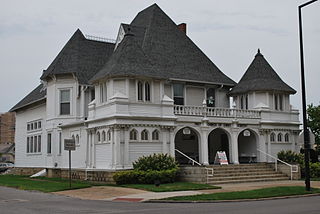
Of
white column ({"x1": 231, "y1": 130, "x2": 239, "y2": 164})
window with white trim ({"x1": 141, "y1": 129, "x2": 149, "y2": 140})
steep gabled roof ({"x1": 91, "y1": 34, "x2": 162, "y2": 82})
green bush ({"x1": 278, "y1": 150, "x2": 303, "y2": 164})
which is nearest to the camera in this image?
steep gabled roof ({"x1": 91, "y1": 34, "x2": 162, "y2": 82})

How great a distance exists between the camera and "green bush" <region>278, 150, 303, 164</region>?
31469 millimetres

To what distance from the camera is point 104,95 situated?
29.2 m

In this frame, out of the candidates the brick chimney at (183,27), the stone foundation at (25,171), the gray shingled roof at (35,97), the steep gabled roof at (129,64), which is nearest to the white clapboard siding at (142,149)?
the steep gabled roof at (129,64)

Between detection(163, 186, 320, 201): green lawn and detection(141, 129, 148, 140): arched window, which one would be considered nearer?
detection(163, 186, 320, 201): green lawn

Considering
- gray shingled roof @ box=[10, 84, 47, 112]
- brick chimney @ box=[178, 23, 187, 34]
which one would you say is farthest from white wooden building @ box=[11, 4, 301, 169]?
brick chimney @ box=[178, 23, 187, 34]

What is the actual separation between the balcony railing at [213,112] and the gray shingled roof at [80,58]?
9.18 metres

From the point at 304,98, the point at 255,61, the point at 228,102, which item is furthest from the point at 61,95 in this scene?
the point at 304,98

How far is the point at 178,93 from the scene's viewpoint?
33.3 m

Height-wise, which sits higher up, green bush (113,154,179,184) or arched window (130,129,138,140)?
arched window (130,129,138,140)

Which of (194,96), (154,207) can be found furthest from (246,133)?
(154,207)

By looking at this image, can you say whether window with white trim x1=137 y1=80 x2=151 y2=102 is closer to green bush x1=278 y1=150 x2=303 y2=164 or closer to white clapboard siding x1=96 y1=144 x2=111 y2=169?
white clapboard siding x1=96 y1=144 x2=111 y2=169

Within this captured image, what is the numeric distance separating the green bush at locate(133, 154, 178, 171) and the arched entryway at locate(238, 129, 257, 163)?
7652 millimetres

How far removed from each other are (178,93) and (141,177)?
9388mm

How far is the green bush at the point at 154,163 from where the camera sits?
26312 millimetres
